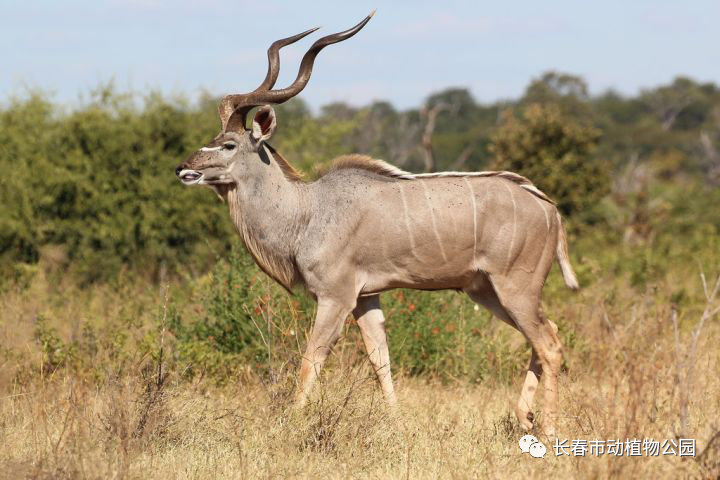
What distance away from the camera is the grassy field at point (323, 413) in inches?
165

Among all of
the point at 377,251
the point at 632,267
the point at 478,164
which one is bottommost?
the point at 478,164

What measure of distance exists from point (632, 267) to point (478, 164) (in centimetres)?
2585

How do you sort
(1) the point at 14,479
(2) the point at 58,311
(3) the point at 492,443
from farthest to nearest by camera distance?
(2) the point at 58,311, (3) the point at 492,443, (1) the point at 14,479

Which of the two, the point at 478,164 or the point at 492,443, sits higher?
the point at 492,443

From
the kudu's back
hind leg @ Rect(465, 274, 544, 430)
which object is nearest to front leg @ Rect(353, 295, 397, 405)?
the kudu's back

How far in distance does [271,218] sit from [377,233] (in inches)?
26.7

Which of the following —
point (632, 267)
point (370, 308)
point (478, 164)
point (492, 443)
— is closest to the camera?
point (492, 443)

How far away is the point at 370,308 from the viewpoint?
5957mm

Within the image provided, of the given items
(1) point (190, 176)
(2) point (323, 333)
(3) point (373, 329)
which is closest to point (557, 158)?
(3) point (373, 329)

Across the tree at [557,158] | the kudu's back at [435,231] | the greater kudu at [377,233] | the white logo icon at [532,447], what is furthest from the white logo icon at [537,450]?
the tree at [557,158]

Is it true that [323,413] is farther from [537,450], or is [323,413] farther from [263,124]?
[263,124]

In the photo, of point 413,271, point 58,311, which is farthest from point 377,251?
point 58,311

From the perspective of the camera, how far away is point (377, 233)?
565cm

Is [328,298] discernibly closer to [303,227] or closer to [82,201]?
[303,227]
